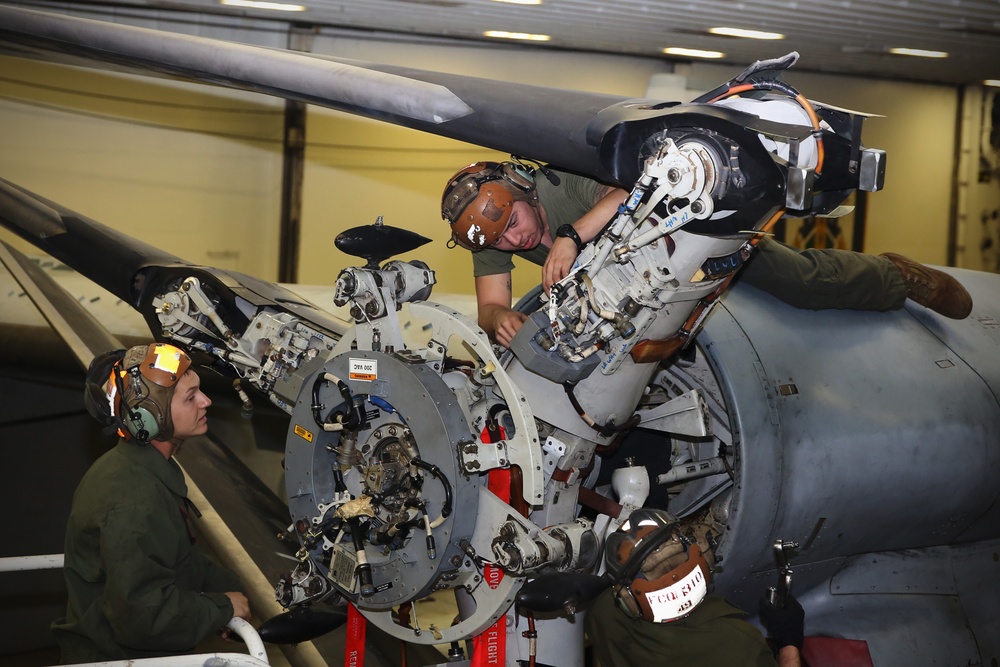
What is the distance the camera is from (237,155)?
8.89 meters

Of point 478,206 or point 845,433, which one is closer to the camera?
point 478,206

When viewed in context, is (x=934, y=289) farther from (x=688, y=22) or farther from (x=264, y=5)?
(x=264, y=5)

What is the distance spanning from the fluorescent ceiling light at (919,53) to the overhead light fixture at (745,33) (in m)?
1.42

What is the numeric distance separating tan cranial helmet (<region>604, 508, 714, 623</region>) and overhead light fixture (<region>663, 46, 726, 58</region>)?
6.33 meters

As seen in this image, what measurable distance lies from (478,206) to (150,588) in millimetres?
1478

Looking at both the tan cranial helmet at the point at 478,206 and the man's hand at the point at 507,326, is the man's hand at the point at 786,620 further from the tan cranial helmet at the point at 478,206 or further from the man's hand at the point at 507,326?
the tan cranial helmet at the point at 478,206

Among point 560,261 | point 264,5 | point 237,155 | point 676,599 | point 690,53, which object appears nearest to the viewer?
point 676,599

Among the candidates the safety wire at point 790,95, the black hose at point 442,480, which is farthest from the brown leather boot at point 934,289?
the black hose at point 442,480

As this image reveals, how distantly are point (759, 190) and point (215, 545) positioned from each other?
2.90 metres

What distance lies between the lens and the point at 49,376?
674 cm

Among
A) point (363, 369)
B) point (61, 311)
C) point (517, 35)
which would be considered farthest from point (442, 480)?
point (517, 35)

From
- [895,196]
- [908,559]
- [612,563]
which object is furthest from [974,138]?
[612,563]

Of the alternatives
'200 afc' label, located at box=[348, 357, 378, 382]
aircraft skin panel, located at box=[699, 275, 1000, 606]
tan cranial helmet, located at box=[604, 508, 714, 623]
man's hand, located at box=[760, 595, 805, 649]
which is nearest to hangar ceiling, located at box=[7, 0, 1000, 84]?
aircraft skin panel, located at box=[699, 275, 1000, 606]

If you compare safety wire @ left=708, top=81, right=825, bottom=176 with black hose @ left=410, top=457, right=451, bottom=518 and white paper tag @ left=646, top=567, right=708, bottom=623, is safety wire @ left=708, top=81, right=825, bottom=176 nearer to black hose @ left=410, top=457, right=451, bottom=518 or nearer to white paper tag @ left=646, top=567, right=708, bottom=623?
white paper tag @ left=646, top=567, right=708, bottom=623
